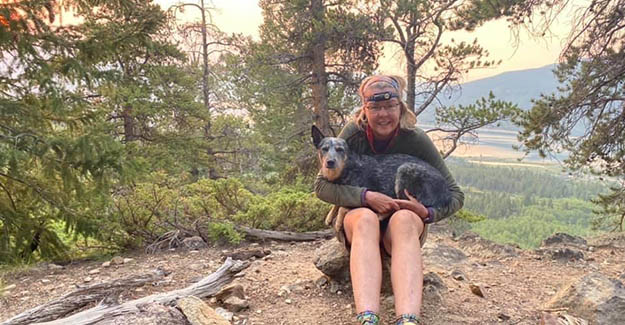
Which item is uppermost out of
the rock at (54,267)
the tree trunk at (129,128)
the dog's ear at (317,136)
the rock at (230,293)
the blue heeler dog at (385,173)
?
the tree trunk at (129,128)

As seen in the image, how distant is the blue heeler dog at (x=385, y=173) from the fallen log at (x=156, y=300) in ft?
3.87

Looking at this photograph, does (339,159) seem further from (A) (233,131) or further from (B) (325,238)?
(A) (233,131)

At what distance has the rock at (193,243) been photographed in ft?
16.0

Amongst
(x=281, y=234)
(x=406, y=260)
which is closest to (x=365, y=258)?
(x=406, y=260)

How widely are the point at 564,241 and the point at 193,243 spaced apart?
5.12 m

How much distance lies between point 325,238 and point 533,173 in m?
104

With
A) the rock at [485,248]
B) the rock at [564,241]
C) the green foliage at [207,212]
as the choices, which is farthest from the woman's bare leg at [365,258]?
the rock at [564,241]

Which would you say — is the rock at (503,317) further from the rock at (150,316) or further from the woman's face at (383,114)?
the rock at (150,316)

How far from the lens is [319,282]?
3.16 meters

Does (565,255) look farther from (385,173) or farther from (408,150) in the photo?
(385,173)

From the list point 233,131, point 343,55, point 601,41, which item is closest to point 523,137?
point 601,41

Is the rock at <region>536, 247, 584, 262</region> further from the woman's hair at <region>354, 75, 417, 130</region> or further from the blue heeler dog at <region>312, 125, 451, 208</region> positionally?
the woman's hair at <region>354, 75, 417, 130</region>

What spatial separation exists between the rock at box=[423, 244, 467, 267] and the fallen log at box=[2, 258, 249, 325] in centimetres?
203

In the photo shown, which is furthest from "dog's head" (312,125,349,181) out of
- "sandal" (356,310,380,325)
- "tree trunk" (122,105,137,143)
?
"tree trunk" (122,105,137,143)
